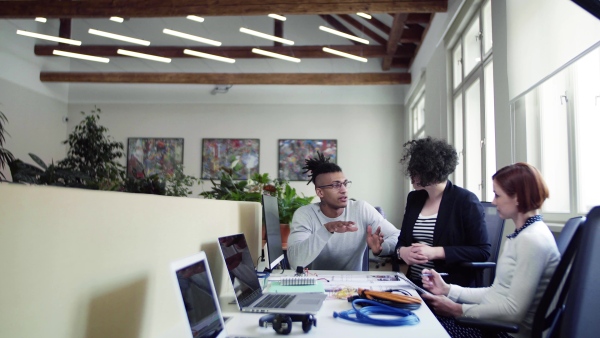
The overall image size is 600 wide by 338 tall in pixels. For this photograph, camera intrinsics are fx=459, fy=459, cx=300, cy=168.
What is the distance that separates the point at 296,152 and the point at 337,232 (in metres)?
7.12

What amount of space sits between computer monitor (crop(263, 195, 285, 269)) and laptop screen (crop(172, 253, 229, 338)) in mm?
921

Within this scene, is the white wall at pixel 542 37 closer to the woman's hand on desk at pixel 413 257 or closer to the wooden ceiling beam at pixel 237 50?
the woman's hand on desk at pixel 413 257

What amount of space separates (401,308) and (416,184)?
1.29 m

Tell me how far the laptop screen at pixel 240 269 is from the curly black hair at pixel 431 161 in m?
1.28

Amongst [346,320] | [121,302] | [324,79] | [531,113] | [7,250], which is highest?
[324,79]

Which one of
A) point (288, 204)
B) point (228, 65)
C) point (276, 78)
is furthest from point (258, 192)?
point (228, 65)

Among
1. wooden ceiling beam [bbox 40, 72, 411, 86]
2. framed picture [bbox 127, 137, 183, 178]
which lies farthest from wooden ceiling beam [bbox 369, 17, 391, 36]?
framed picture [bbox 127, 137, 183, 178]

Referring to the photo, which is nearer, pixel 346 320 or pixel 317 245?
pixel 346 320

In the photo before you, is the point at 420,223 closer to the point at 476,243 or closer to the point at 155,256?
the point at 476,243

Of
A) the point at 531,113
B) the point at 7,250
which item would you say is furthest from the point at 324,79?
the point at 7,250

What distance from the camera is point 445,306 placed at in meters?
1.74

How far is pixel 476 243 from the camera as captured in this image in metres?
2.45

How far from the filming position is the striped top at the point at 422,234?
2.54 metres

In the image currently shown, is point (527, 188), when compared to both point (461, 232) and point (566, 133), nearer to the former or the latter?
→ point (461, 232)
